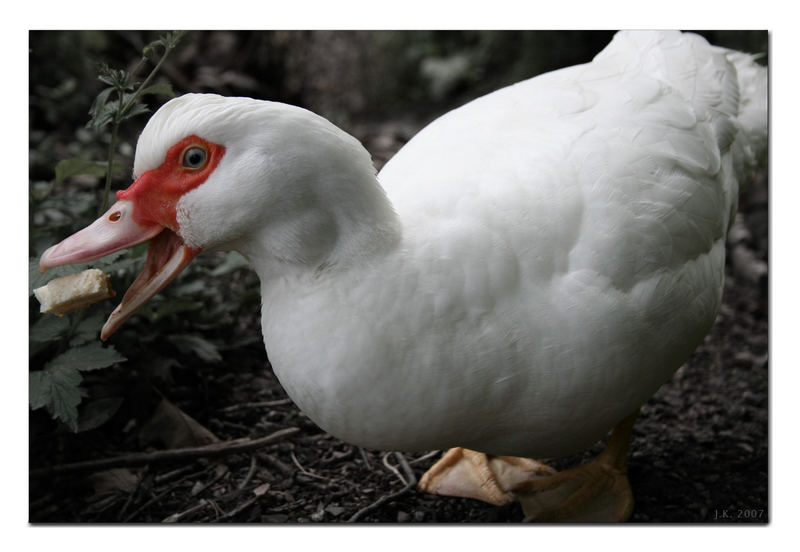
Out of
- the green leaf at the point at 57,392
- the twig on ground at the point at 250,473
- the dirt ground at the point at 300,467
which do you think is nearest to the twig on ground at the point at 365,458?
the dirt ground at the point at 300,467

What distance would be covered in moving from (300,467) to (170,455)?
350 millimetres

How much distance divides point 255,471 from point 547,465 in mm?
845

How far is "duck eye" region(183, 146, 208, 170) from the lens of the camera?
1.55 m

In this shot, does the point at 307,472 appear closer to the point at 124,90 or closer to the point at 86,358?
the point at 86,358

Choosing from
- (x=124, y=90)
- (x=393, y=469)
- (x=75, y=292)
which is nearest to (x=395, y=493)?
(x=393, y=469)

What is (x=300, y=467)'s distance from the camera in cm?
235

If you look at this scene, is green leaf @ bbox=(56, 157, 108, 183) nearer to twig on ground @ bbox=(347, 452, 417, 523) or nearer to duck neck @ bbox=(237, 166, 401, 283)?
duck neck @ bbox=(237, 166, 401, 283)

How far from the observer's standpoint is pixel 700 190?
204 cm

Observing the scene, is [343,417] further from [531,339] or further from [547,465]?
[547,465]

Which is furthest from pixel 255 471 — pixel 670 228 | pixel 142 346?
pixel 670 228

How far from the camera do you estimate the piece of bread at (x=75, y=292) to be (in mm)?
1803

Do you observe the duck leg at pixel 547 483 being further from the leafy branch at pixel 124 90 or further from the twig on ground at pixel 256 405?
the leafy branch at pixel 124 90

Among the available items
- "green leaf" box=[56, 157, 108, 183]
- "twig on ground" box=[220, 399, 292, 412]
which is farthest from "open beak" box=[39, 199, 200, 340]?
"twig on ground" box=[220, 399, 292, 412]

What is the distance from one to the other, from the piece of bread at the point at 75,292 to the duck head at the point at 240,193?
180 millimetres
